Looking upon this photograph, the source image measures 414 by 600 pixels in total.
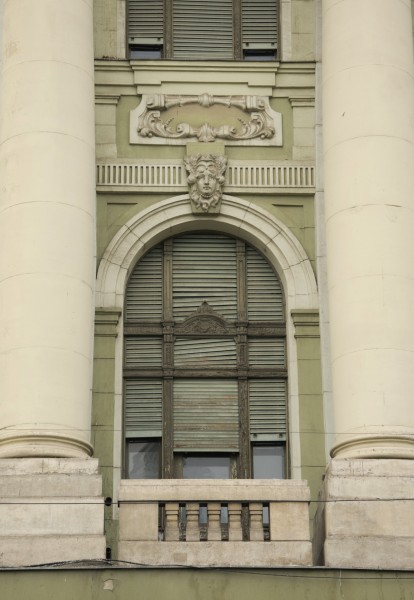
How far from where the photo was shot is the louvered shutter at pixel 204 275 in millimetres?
26609

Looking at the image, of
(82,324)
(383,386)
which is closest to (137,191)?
(82,324)

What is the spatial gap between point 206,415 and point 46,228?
3.86 metres

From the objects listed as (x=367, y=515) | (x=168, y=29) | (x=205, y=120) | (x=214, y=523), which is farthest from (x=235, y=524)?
(x=168, y=29)

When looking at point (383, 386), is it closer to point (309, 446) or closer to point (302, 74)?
point (309, 446)

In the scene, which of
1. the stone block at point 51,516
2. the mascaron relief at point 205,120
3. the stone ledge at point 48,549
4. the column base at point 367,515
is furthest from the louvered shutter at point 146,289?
the stone ledge at point 48,549

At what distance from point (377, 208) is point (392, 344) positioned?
1.95 meters

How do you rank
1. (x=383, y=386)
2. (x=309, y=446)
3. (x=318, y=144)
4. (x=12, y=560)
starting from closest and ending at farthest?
(x=12, y=560) → (x=383, y=386) → (x=309, y=446) → (x=318, y=144)

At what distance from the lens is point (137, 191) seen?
2678 centimetres

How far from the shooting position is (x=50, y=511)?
21938 mm

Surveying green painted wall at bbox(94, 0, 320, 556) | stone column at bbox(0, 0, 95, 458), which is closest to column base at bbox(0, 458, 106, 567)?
stone column at bbox(0, 0, 95, 458)

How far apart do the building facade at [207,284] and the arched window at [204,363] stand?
32mm

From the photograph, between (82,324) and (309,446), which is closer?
(82,324)

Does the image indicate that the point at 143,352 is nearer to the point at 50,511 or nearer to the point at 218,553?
the point at 50,511

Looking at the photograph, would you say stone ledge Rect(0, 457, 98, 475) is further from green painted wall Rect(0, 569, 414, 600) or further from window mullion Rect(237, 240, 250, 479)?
window mullion Rect(237, 240, 250, 479)
